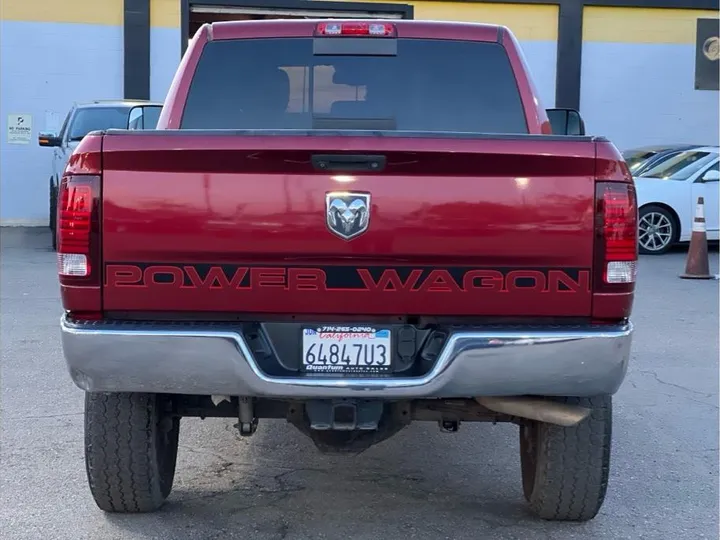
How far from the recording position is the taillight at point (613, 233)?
11.8 feet

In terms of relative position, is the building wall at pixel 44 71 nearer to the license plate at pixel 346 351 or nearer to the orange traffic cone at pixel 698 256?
the orange traffic cone at pixel 698 256

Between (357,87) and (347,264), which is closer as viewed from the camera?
(347,264)

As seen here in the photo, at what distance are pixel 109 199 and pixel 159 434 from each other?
1121 mm

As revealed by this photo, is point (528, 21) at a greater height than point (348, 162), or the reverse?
point (528, 21)

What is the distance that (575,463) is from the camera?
4098 millimetres

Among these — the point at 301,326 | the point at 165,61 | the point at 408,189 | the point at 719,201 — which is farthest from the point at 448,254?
the point at 165,61

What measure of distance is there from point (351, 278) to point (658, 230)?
11.6m

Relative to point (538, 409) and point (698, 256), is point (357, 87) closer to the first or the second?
point (538, 409)

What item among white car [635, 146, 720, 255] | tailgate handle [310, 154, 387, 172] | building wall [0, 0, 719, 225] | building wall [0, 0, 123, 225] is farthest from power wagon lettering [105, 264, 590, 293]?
building wall [0, 0, 123, 225]

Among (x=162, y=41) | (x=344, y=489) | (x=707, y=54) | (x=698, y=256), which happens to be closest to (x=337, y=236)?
(x=344, y=489)

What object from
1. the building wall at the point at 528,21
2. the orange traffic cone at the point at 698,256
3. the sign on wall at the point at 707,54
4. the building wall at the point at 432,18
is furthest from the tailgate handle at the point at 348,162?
the sign on wall at the point at 707,54

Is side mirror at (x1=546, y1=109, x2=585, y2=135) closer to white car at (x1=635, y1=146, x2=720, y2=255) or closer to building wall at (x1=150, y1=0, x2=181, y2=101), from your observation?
white car at (x1=635, y1=146, x2=720, y2=255)

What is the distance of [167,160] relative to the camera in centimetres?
360

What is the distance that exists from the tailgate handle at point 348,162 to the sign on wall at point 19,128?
1508cm
